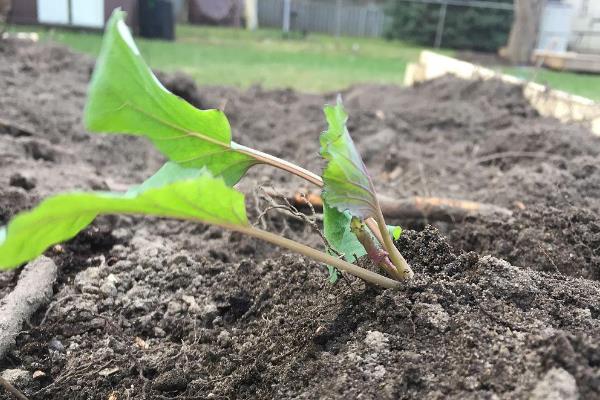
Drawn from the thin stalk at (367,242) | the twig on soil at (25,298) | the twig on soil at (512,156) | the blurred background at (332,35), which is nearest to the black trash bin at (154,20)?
the blurred background at (332,35)

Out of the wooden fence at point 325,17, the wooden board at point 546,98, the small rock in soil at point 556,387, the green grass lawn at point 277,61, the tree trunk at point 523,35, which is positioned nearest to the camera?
the small rock in soil at point 556,387

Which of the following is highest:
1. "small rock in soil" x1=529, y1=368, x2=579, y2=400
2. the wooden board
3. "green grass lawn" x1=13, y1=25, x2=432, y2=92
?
"small rock in soil" x1=529, y1=368, x2=579, y2=400

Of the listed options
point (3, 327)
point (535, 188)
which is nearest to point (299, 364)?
point (3, 327)

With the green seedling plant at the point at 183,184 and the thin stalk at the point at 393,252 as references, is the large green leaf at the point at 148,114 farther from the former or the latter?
the thin stalk at the point at 393,252

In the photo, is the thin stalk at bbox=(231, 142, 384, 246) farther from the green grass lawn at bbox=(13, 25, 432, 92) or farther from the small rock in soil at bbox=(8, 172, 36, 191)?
the green grass lawn at bbox=(13, 25, 432, 92)

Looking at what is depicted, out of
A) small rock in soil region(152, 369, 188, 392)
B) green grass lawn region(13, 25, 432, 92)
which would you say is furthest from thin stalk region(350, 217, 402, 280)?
green grass lawn region(13, 25, 432, 92)

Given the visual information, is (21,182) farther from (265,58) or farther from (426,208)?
(265,58)
